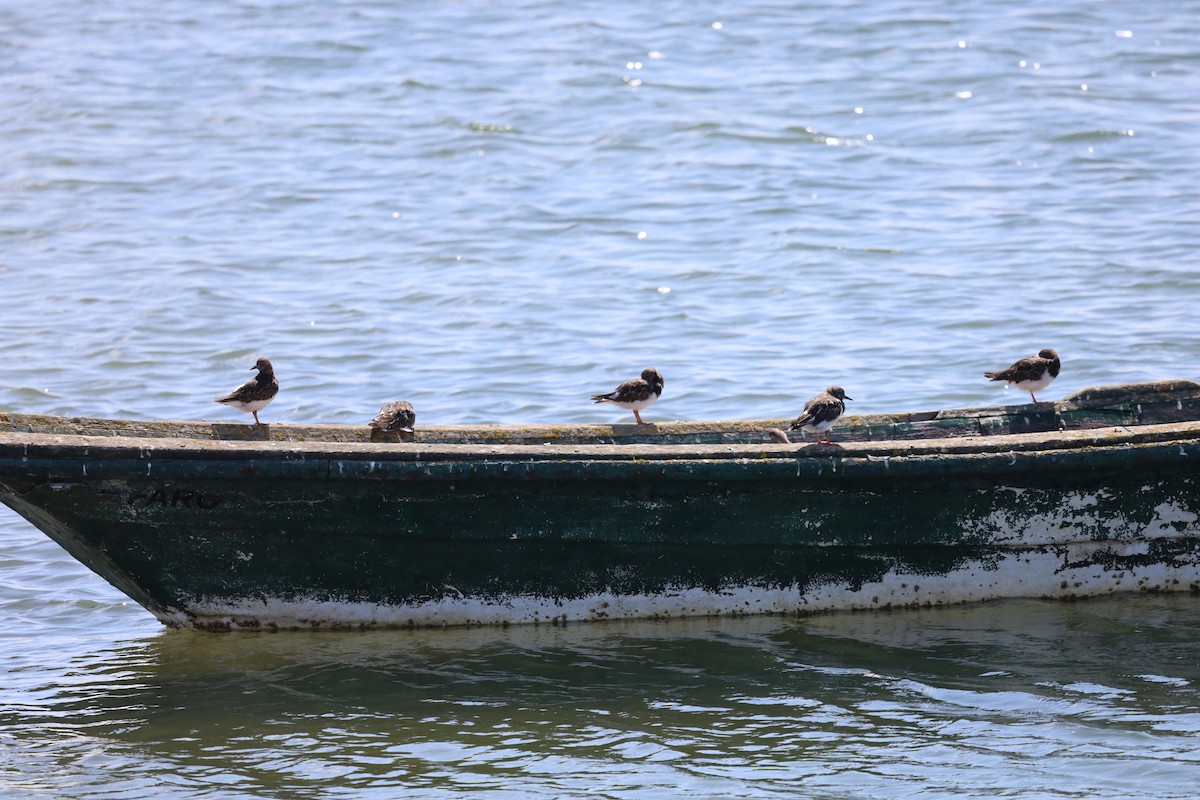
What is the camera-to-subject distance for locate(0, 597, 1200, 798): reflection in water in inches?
269

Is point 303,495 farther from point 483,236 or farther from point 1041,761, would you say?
point 483,236

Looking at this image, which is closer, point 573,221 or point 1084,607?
point 1084,607

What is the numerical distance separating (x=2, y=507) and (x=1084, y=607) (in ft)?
26.6

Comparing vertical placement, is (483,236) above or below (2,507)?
above

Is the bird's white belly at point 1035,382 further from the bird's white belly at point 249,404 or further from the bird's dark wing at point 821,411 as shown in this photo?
the bird's white belly at point 249,404

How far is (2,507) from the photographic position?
11422 mm

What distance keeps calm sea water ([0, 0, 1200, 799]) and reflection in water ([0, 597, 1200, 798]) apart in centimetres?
3

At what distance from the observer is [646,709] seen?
759cm

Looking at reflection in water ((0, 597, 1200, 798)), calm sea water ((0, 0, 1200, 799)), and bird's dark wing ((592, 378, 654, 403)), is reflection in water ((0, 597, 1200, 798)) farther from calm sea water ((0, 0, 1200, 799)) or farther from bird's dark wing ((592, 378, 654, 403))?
bird's dark wing ((592, 378, 654, 403))

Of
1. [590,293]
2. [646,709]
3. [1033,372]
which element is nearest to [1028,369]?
[1033,372]

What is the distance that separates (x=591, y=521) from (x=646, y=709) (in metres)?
1.17

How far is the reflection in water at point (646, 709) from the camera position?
6.82 meters

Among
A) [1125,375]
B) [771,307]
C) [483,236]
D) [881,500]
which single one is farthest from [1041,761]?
[483,236]

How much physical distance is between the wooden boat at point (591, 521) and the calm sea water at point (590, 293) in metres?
0.25
